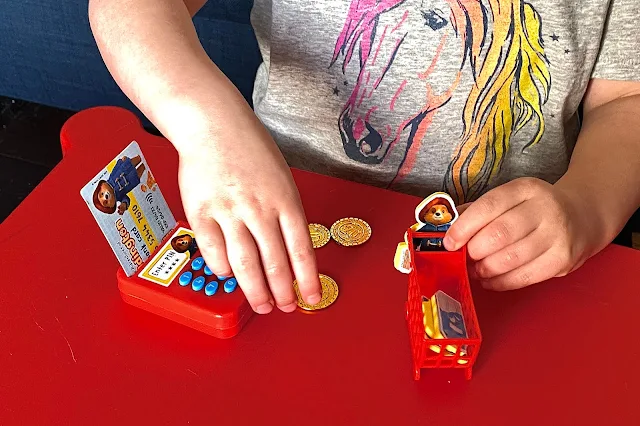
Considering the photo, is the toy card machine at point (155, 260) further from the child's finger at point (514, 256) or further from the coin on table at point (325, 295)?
the child's finger at point (514, 256)

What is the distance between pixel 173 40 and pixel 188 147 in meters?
0.11

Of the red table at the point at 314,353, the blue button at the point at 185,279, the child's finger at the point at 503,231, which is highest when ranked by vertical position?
the child's finger at the point at 503,231

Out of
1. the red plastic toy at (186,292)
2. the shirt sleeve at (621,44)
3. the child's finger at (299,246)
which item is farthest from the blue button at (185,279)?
the shirt sleeve at (621,44)

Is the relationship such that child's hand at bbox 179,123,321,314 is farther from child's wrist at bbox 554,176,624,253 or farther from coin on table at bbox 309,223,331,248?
child's wrist at bbox 554,176,624,253

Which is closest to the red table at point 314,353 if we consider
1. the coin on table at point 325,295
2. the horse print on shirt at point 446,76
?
the coin on table at point 325,295

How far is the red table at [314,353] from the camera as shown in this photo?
47 centimetres

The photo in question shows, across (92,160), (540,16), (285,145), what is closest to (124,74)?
(92,160)

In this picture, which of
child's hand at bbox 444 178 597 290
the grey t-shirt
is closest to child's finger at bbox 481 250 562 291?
child's hand at bbox 444 178 597 290

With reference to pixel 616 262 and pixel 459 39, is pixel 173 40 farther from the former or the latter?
pixel 616 262

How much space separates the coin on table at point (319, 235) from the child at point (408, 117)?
0.36 ft

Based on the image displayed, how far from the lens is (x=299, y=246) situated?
454mm

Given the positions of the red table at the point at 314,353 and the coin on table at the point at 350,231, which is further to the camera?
the coin on table at the point at 350,231

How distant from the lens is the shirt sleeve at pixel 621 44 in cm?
64

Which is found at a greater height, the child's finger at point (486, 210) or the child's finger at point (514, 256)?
the child's finger at point (486, 210)
